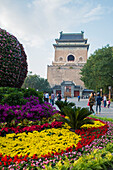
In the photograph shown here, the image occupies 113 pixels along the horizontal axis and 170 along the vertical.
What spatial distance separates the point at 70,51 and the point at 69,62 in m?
4.68

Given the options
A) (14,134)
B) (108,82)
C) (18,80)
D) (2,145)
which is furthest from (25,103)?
(108,82)

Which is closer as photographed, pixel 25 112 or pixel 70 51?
pixel 25 112

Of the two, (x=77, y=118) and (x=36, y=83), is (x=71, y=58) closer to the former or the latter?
(x=36, y=83)

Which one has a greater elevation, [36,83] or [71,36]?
[71,36]

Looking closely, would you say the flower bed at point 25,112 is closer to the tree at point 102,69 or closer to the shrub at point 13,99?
the shrub at point 13,99

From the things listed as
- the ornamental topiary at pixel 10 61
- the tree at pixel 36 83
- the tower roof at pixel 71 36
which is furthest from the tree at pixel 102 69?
the tower roof at pixel 71 36

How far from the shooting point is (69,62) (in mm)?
48844

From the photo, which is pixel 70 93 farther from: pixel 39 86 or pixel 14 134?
pixel 14 134

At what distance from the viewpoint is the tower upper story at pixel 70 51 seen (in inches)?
1971

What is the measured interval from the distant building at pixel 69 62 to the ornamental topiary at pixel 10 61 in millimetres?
35378

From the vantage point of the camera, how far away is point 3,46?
545 cm

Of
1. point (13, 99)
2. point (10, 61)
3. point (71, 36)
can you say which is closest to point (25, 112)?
point (13, 99)

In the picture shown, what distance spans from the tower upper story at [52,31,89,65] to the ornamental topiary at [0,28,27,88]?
43.8 metres

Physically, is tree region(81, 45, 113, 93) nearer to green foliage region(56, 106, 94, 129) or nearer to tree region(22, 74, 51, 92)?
tree region(22, 74, 51, 92)
